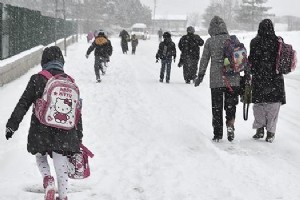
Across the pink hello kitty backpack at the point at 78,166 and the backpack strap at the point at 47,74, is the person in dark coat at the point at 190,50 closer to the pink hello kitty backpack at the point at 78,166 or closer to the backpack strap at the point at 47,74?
the pink hello kitty backpack at the point at 78,166

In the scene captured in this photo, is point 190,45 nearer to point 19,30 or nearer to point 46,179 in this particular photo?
point 19,30

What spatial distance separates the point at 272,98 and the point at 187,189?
2.82m

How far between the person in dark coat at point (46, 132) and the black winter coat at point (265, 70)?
13.4ft

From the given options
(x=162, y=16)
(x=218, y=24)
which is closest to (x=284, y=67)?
(x=218, y=24)

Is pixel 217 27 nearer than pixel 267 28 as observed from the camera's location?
No

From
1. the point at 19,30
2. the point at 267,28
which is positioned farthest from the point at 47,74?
the point at 19,30

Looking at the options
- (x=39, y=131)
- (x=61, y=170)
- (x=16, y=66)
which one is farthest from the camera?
(x=16, y=66)

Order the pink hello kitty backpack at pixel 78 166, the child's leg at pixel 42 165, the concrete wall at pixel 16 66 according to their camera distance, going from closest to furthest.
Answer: the child's leg at pixel 42 165, the pink hello kitty backpack at pixel 78 166, the concrete wall at pixel 16 66

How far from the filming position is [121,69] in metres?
20.5

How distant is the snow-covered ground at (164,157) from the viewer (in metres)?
5.38

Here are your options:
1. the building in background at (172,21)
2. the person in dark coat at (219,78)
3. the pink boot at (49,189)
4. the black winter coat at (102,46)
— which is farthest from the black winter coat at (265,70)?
the building in background at (172,21)

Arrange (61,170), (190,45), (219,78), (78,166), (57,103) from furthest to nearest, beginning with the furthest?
(190,45) → (219,78) → (78,166) → (61,170) → (57,103)

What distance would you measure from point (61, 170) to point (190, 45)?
1151 cm

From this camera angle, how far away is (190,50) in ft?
50.9
